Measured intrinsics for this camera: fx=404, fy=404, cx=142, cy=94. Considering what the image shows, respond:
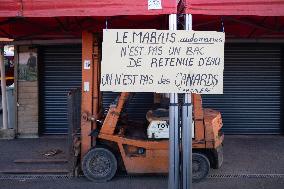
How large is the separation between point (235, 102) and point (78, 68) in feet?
13.5

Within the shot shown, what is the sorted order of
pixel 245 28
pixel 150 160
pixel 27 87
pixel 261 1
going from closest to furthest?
pixel 261 1 → pixel 150 160 → pixel 245 28 → pixel 27 87

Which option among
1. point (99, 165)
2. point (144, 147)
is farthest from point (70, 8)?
point (99, 165)

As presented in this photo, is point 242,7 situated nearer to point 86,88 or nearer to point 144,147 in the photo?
point 144,147

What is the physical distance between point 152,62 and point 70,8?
147 centimetres

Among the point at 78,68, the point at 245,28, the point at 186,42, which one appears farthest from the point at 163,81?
the point at 78,68

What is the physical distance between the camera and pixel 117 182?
6789 mm

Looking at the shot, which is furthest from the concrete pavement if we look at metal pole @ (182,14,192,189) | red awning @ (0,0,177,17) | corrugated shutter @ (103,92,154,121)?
red awning @ (0,0,177,17)

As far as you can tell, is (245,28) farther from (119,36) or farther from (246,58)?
(119,36)

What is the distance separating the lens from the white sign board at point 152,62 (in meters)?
4.33

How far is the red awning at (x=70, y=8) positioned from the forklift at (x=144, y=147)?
78.0 inches

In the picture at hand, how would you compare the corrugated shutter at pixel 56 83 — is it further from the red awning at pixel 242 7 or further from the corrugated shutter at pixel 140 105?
the red awning at pixel 242 7

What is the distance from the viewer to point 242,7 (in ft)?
16.5

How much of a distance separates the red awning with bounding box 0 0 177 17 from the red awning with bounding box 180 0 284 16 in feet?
2.10

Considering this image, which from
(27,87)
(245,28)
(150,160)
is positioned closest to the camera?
(150,160)
